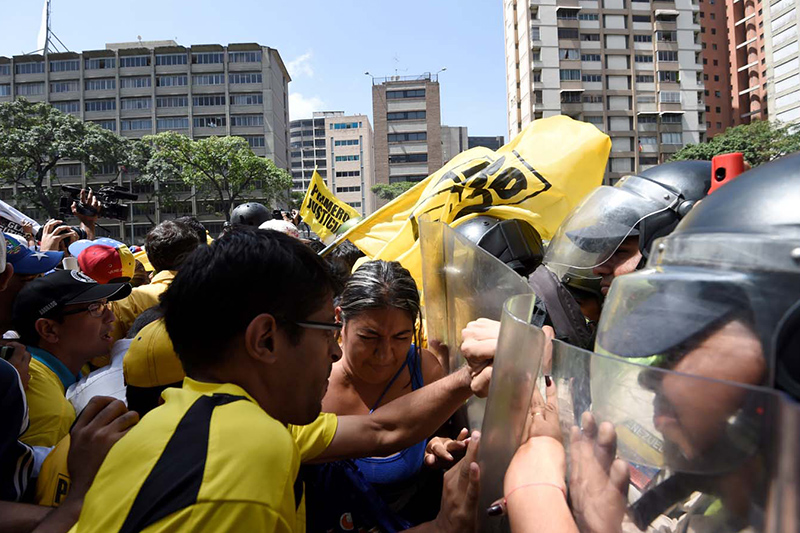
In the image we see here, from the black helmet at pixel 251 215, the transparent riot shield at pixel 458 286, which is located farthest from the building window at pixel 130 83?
the transparent riot shield at pixel 458 286

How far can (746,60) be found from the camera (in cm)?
6862

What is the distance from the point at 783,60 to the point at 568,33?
65.4 feet

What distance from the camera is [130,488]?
3.14 feet

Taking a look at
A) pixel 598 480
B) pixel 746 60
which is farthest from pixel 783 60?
pixel 598 480

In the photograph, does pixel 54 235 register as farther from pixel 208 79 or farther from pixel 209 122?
pixel 208 79

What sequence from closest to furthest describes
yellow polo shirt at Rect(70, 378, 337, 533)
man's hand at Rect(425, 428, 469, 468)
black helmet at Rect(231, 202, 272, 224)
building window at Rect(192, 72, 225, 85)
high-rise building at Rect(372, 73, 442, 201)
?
yellow polo shirt at Rect(70, 378, 337, 533)
man's hand at Rect(425, 428, 469, 468)
black helmet at Rect(231, 202, 272, 224)
building window at Rect(192, 72, 225, 85)
high-rise building at Rect(372, 73, 442, 201)

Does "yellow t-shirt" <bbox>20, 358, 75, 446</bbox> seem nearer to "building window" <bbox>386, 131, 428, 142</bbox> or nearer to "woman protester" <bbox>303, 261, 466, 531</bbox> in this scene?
"woman protester" <bbox>303, 261, 466, 531</bbox>

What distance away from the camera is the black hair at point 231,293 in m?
1.26

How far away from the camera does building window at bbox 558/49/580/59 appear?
58.7 m

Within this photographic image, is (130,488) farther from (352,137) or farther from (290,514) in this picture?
(352,137)

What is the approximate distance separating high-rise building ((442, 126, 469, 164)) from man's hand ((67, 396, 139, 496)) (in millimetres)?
118986

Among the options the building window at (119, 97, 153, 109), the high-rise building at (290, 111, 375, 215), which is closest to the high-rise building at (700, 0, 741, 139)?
the high-rise building at (290, 111, 375, 215)

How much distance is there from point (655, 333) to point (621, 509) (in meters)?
0.24

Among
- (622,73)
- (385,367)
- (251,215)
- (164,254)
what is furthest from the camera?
(622,73)
